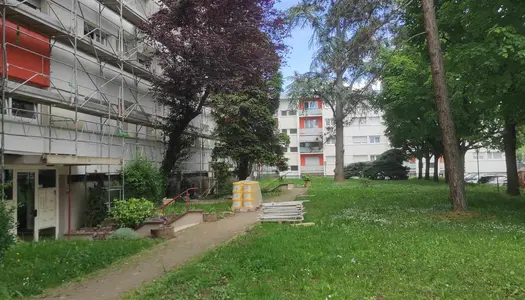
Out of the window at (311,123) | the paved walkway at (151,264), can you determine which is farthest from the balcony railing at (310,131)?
the paved walkway at (151,264)

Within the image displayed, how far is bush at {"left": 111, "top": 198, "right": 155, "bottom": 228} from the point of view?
1395 centimetres

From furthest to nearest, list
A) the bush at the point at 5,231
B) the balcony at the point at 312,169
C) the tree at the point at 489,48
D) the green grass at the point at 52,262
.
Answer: the balcony at the point at 312,169
the tree at the point at 489,48
the bush at the point at 5,231
the green grass at the point at 52,262

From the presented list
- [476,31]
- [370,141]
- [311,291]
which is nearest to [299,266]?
[311,291]

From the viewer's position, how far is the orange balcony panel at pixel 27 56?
12969 millimetres

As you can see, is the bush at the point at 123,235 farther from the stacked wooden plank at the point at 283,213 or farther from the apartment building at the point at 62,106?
the stacked wooden plank at the point at 283,213

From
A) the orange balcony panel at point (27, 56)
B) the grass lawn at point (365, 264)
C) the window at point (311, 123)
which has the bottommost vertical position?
the grass lawn at point (365, 264)

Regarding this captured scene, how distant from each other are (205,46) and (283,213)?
8454mm

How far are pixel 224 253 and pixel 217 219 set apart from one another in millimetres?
6523

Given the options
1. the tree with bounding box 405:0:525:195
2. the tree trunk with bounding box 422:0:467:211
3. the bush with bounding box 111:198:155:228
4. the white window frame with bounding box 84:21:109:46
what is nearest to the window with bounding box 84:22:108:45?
the white window frame with bounding box 84:21:109:46

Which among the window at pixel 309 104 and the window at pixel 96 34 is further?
the window at pixel 309 104

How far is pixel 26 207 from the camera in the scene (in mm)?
13375

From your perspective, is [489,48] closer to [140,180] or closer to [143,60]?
[140,180]

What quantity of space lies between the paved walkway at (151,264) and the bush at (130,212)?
6.00ft

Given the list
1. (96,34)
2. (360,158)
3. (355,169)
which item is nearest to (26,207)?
(96,34)
